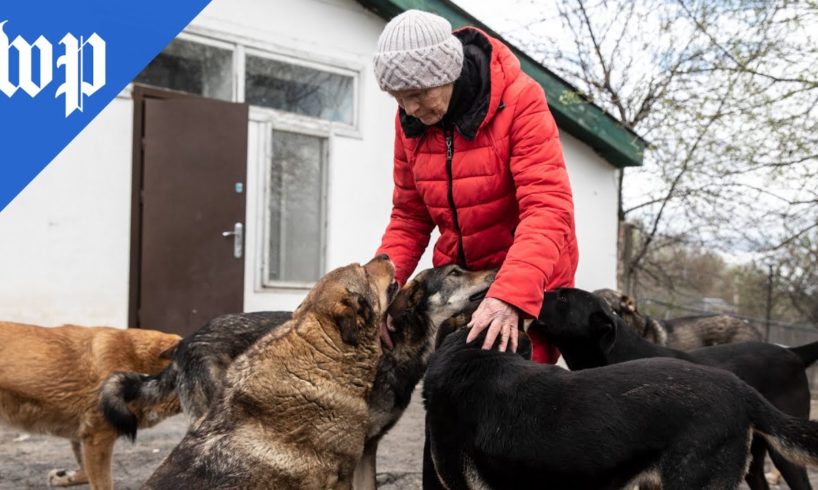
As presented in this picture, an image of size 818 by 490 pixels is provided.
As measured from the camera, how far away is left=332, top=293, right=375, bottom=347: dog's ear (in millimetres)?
3545

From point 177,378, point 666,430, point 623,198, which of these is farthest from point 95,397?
point 623,198

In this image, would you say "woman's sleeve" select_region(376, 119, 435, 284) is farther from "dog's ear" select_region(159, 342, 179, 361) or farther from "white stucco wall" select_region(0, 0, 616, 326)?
"white stucco wall" select_region(0, 0, 616, 326)

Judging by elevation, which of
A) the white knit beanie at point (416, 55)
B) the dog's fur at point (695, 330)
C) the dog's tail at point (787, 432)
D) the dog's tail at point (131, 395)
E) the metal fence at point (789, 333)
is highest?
the white knit beanie at point (416, 55)

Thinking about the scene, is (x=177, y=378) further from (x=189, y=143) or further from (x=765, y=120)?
(x=765, y=120)

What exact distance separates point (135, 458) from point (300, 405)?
10.3 feet

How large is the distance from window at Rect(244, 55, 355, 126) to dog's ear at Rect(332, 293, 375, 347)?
20.2 ft

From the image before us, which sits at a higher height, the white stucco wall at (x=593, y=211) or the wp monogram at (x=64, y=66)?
the wp monogram at (x=64, y=66)

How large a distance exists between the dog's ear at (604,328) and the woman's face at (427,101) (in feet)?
4.68

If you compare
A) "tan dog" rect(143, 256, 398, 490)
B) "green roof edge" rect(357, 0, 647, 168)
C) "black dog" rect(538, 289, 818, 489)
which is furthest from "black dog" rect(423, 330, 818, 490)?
"green roof edge" rect(357, 0, 647, 168)

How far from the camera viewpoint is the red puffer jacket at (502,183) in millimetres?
3219

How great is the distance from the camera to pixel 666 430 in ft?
9.44

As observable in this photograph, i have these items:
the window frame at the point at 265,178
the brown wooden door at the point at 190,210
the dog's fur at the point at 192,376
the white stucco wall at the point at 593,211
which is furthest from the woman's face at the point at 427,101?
the white stucco wall at the point at 593,211

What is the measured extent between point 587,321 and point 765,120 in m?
5.35

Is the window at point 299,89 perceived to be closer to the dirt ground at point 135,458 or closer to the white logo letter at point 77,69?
the white logo letter at point 77,69
